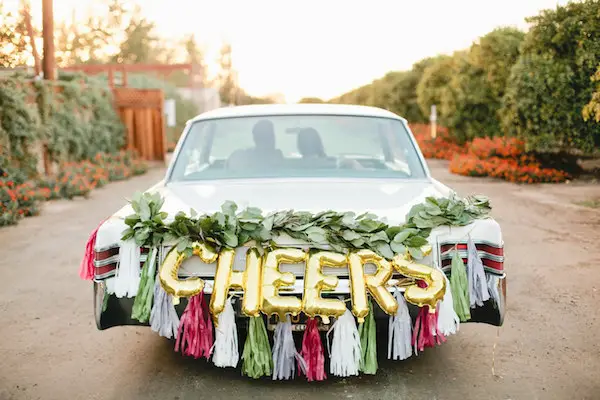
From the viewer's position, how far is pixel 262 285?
331 centimetres

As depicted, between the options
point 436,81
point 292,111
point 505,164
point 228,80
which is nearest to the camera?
point 292,111

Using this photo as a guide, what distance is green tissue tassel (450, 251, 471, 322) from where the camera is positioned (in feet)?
11.2

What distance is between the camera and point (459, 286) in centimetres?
343

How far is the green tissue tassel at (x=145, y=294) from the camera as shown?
344 cm

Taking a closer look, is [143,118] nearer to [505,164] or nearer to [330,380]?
[505,164]

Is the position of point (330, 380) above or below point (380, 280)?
below

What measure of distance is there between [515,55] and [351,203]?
1362 cm

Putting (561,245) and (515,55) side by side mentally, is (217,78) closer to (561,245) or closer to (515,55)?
(515,55)

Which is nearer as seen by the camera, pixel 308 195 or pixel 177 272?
pixel 177 272

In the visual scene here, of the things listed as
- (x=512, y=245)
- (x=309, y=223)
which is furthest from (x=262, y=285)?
(x=512, y=245)

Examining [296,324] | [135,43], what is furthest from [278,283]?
[135,43]

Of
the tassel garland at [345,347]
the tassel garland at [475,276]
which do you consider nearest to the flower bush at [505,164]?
the tassel garland at [475,276]

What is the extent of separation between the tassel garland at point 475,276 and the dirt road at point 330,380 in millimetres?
544

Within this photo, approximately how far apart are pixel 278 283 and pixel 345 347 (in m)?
0.48
